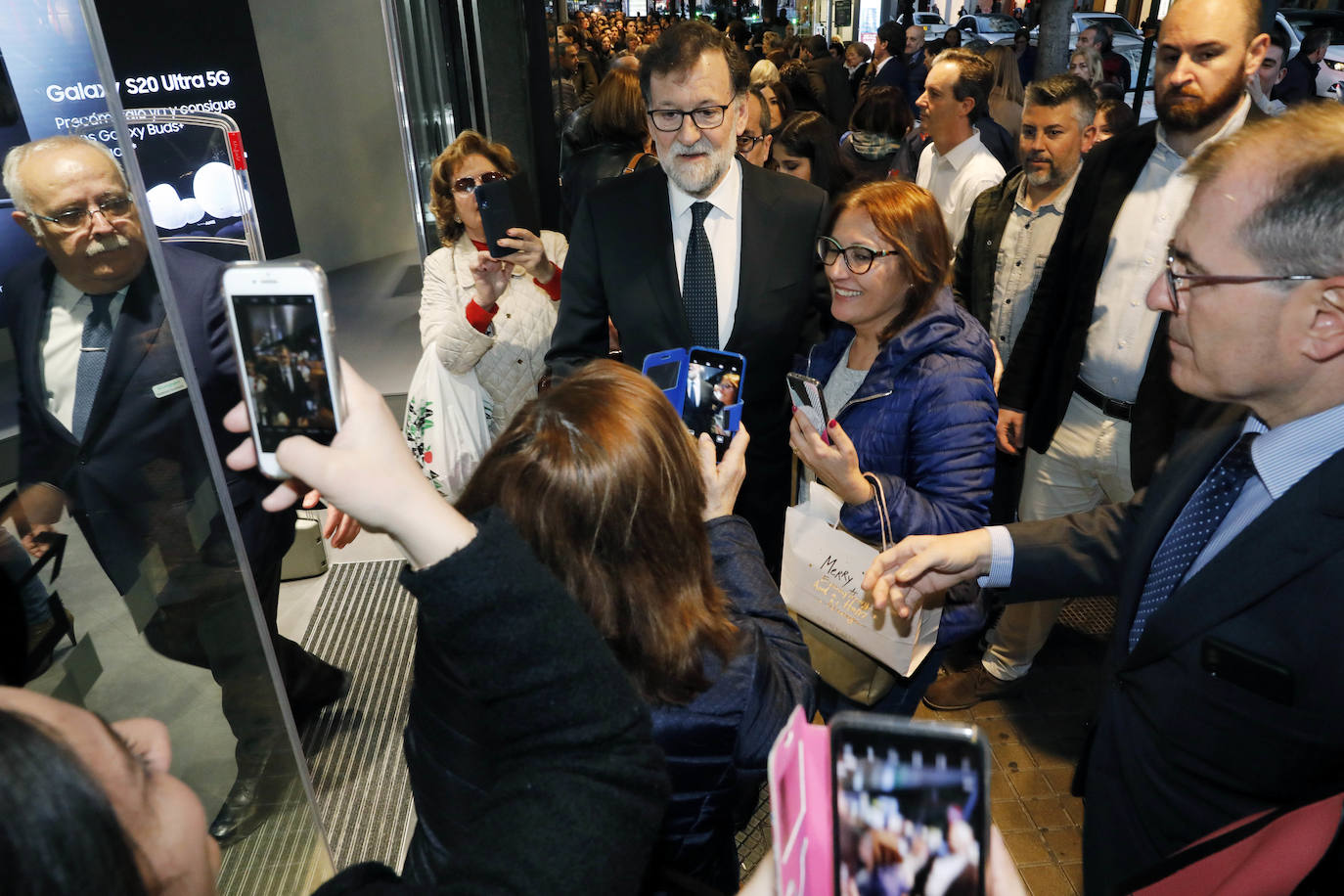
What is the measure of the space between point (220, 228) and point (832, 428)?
9.67 ft

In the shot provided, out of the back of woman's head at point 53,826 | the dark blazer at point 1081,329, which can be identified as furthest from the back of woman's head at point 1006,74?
the back of woman's head at point 53,826

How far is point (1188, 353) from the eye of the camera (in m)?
1.29

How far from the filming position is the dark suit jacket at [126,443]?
1568 millimetres

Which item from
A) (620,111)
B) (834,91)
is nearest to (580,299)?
(620,111)

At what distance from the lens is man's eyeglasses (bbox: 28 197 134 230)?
1.54 metres

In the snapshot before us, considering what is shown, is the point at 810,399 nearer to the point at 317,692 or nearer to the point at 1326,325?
the point at 1326,325

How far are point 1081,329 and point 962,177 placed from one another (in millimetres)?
1807

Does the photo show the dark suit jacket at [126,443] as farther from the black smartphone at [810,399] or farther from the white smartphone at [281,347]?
the black smartphone at [810,399]

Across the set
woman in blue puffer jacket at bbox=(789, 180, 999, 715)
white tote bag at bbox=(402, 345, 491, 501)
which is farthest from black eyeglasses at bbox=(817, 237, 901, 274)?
white tote bag at bbox=(402, 345, 491, 501)

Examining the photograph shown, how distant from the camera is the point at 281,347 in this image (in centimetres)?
98

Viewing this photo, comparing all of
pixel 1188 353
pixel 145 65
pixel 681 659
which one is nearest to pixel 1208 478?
pixel 1188 353

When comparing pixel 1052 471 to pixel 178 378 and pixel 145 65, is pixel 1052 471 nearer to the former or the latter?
pixel 178 378

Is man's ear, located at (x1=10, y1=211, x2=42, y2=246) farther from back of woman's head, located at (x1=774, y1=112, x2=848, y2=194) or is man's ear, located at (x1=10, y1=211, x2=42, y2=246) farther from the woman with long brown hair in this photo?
back of woman's head, located at (x1=774, y1=112, x2=848, y2=194)

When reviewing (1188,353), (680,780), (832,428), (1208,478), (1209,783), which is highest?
(1188,353)
